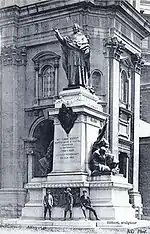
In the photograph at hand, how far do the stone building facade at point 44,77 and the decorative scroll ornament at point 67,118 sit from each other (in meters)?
15.3

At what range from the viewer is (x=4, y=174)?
36625mm

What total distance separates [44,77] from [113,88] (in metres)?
4.36

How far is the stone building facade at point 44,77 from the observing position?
3572 cm

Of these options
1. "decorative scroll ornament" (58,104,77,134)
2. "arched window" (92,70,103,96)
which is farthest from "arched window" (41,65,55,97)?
"decorative scroll ornament" (58,104,77,134)

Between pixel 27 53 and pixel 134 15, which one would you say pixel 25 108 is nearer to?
pixel 27 53

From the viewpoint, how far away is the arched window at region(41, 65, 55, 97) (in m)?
36.5

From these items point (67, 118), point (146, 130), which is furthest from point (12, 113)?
point (67, 118)

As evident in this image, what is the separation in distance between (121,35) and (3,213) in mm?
12976

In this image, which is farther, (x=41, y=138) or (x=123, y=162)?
(x=123, y=162)

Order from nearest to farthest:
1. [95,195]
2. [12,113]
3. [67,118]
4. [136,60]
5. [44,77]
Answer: [95,195], [67,118], [44,77], [12,113], [136,60]

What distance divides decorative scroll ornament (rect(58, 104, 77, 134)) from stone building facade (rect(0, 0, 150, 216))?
15.3 meters

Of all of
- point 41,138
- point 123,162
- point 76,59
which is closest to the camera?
point 76,59

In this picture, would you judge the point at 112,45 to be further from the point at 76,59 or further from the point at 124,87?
the point at 76,59

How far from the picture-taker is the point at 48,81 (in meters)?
36.8
